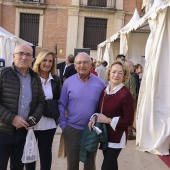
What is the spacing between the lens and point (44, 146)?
128 inches

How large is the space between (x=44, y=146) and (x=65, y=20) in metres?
19.1

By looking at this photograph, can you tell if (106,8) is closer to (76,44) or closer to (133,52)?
(76,44)

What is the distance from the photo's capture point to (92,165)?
3.19 metres

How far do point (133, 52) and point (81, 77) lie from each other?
6857 mm

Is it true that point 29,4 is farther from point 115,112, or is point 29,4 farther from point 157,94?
point 115,112

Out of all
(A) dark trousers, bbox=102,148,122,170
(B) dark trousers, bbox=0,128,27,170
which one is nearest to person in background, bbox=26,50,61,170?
(B) dark trousers, bbox=0,128,27,170

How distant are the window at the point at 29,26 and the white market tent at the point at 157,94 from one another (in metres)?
18.1

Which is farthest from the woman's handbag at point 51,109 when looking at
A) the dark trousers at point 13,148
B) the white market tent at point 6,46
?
the white market tent at point 6,46

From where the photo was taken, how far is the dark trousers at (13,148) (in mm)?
2764

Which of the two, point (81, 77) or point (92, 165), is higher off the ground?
point (81, 77)

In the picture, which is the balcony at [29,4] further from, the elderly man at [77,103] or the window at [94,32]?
the elderly man at [77,103]

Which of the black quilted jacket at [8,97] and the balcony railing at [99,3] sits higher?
the balcony railing at [99,3]

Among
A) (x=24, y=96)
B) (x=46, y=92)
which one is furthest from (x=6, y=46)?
(x=24, y=96)

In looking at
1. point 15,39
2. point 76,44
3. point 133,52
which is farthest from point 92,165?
point 76,44
